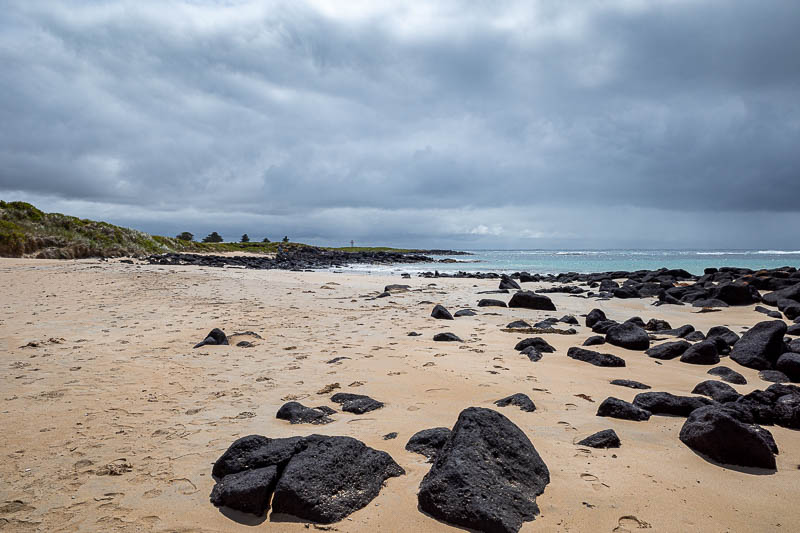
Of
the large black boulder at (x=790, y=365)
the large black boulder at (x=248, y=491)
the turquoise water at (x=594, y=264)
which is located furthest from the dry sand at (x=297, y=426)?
the turquoise water at (x=594, y=264)

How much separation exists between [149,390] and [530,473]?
4091 mm

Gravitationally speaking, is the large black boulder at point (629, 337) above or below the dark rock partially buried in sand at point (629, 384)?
above

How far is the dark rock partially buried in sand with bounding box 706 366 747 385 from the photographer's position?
5.04 metres

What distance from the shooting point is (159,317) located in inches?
367

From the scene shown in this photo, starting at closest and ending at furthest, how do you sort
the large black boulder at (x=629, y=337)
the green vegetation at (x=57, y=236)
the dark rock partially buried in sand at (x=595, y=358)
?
the dark rock partially buried in sand at (x=595, y=358), the large black boulder at (x=629, y=337), the green vegetation at (x=57, y=236)

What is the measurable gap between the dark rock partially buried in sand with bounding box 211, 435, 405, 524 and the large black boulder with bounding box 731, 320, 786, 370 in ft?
17.8

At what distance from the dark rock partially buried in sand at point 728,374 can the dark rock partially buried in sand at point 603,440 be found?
291 centimetres

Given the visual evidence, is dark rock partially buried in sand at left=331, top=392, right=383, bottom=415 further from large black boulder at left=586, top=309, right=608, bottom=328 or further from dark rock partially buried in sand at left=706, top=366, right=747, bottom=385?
large black boulder at left=586, top=309, right=608, bottom=328

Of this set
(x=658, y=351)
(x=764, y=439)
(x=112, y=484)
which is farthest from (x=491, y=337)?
(x=112, y=484)

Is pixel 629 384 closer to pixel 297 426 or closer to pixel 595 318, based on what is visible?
pixel 297 426

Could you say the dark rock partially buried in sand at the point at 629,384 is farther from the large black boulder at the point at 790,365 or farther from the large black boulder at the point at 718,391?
the large black boulder at the point at 790,365

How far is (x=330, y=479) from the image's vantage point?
2549 mm

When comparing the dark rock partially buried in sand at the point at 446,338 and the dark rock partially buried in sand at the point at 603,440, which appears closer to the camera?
the dark rock partially buried in sand at the point at 603,440

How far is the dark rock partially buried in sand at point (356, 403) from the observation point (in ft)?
13.3
